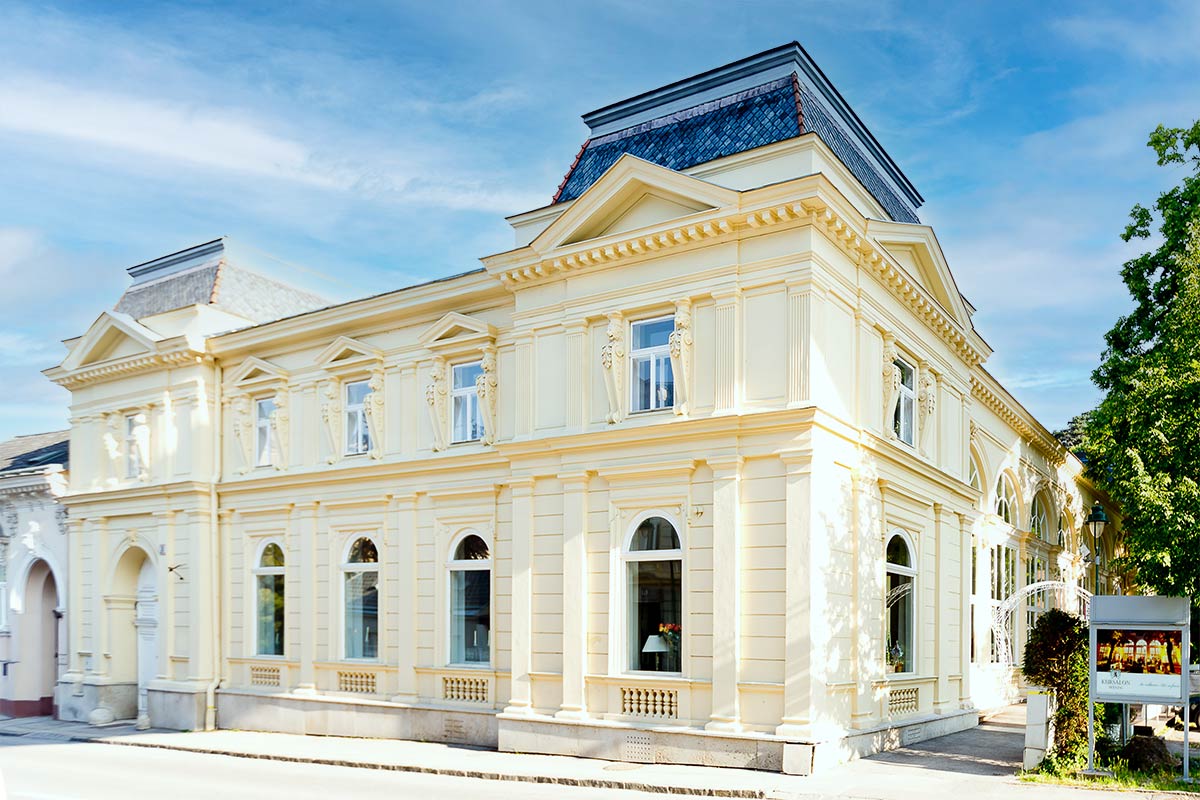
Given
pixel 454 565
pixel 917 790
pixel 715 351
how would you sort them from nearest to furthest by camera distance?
pixel 917 790
pixel 715 351
pixel 454 565

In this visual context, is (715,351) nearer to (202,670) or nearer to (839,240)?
(839,240)

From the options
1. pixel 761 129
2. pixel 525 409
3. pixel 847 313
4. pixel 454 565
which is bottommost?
pixel 454 565

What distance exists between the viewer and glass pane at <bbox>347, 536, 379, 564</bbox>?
23.8 m

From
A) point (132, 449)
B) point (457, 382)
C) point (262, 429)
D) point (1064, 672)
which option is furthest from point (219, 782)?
point (132, 449)

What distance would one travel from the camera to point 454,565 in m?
22.2

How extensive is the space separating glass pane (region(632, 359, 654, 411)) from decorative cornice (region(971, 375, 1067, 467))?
1003 cm

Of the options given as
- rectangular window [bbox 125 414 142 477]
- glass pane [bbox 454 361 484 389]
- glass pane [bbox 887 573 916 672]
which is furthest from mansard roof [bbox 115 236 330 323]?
glass pane [bbox 887 573 916 672]

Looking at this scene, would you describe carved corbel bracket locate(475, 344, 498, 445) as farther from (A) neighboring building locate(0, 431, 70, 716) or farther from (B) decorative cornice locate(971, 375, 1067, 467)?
(A) neighboring building locate(0, 431, 70, 716)

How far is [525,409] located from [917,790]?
924 cm

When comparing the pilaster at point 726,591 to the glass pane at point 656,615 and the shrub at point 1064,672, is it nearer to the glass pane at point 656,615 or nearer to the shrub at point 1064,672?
the glass pane at point 656,615

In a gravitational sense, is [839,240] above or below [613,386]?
above

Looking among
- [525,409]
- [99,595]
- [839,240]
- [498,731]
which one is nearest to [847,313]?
[839,240]

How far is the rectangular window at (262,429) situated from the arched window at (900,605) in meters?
14.1

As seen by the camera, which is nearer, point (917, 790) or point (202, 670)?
point (917, 790)
